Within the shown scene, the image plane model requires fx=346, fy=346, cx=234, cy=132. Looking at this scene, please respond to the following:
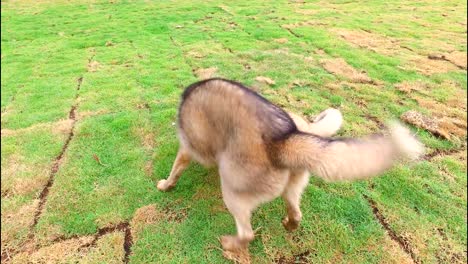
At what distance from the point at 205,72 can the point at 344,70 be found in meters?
3.12

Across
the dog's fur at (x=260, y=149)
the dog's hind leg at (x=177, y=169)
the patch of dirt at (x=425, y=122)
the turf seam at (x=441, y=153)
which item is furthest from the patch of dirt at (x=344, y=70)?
the dog's hind leg at (x=177, y=169)

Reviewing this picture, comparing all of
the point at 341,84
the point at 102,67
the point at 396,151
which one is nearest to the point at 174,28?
the point at 102,67

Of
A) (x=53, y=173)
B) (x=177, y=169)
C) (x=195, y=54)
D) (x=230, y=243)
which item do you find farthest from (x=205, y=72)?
(x=230, y=243)

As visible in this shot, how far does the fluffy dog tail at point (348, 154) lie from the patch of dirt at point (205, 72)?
16.7ft

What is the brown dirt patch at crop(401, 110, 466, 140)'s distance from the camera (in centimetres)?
536

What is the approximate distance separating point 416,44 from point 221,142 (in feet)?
26.8

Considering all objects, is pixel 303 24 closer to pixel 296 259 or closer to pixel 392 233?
pixel 392 233

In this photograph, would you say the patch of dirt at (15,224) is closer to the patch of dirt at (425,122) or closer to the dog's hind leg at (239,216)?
the dog's hind leg at (239,216)

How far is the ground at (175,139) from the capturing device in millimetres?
3723

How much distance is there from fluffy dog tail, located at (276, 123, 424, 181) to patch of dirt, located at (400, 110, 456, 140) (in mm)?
3026

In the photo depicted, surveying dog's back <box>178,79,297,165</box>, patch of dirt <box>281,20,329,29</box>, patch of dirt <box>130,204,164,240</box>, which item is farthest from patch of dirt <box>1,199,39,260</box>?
patch of dirt <box>281,20,329,29</box>

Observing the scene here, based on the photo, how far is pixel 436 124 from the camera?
5.50 metres

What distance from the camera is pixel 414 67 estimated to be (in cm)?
775

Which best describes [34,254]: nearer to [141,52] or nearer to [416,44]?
[141,52]
